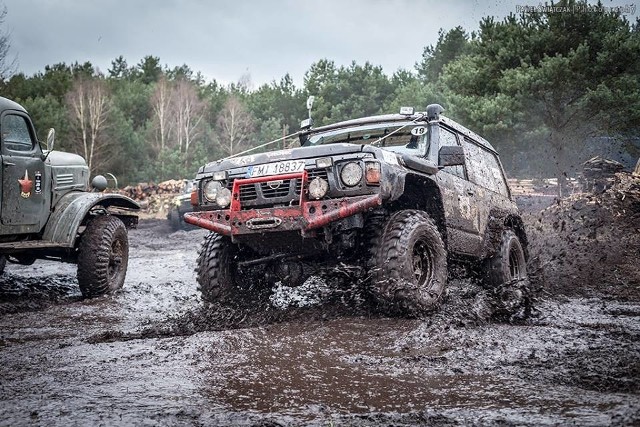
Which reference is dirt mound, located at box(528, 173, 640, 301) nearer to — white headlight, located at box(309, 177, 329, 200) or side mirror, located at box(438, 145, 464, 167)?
side mirror, located at box(438, 145, 464, 167)

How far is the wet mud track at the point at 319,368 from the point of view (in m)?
2.42

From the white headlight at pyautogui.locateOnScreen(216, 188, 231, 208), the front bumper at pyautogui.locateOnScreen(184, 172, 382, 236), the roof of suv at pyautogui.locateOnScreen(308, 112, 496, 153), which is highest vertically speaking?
the roof of suv at pyautogui.locateOnScreen(308, 112, 496, 153)

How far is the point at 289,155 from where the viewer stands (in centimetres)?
485

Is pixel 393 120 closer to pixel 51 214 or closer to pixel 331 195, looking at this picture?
pixel 331 195

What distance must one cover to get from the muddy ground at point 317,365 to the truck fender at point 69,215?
0.80m

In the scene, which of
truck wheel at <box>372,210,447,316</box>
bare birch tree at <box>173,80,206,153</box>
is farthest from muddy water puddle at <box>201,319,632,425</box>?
bare birch tree at <box>173,80,206,153</box>

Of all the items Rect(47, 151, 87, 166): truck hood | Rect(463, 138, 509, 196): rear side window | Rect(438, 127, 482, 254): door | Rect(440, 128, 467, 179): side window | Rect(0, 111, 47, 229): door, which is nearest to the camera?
Rect(438, 127, 482, 254): door

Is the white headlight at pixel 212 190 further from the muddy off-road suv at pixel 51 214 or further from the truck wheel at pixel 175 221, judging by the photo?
the truck wheel at pixel 175 221

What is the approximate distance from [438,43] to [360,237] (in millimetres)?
40634

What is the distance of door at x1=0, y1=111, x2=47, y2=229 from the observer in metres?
6.02

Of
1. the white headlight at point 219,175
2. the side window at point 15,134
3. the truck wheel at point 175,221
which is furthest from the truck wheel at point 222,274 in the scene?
the truck wheel at point 175,221

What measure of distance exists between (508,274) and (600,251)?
3.51 meters

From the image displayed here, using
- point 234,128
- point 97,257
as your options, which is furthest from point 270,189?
point 234,128

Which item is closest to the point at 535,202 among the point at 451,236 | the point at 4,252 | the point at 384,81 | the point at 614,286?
the point at 614,286
